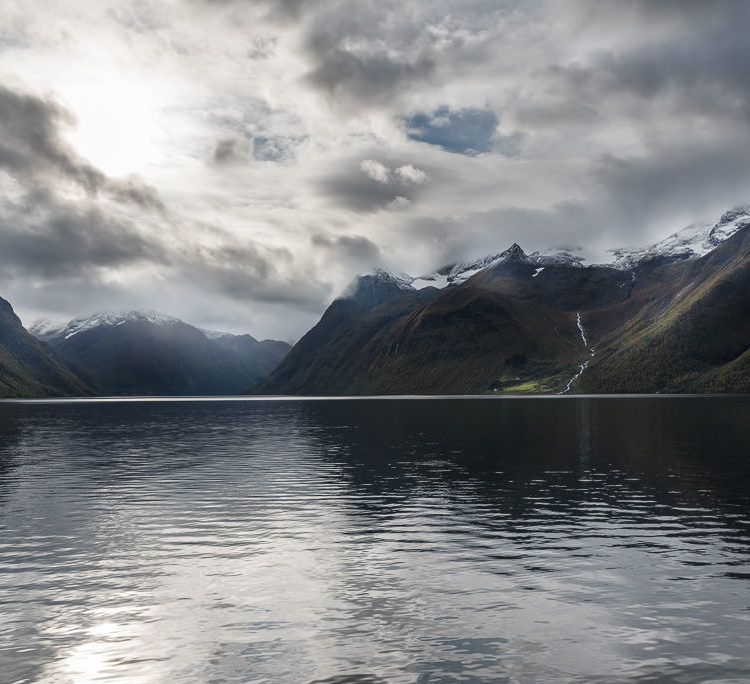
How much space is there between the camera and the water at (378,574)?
21938 millimetres

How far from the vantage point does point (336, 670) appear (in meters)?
21.1

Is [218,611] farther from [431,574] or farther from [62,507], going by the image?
[62,507]

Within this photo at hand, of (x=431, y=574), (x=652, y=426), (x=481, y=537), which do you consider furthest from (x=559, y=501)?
(x=652, y=426)

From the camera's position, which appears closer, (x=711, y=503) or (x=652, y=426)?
(x=711, y=503)

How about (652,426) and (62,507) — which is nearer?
(62,507)

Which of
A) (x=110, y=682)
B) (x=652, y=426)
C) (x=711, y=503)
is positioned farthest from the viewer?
(x=652, y=426)

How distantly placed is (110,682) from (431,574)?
623 inches

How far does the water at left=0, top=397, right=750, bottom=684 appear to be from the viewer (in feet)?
72.0

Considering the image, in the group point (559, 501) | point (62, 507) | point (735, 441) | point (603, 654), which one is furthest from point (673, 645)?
point (735, 441)

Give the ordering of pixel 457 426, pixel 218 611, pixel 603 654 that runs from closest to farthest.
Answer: pixel 603 654
pixel 218 611
pixel 457 426

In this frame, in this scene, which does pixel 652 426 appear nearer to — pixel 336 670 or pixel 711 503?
pixel 711 503

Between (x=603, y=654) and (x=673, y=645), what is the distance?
2665 millimetres

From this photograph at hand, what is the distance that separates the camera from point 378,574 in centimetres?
3225

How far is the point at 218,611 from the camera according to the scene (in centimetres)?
2698
